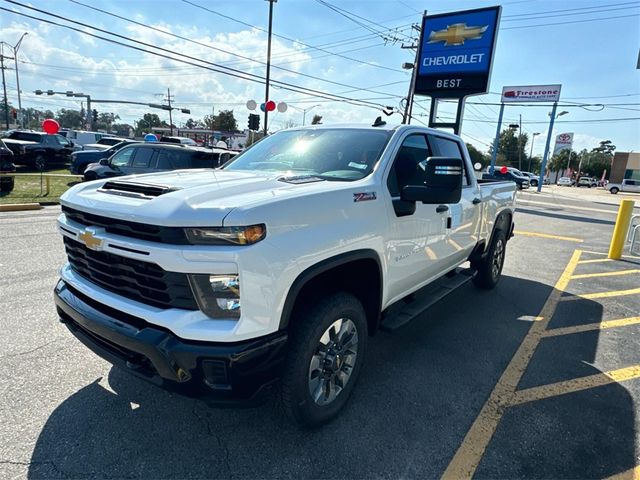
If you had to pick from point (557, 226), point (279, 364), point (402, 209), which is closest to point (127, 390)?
point (279, 364)

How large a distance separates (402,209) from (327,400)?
1.41 metres

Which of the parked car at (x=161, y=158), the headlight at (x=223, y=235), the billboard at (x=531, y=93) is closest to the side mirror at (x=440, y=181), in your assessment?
the headlight at (x=223, y=235)

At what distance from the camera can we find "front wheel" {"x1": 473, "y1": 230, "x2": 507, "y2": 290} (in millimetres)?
5355

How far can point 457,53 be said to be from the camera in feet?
47.7

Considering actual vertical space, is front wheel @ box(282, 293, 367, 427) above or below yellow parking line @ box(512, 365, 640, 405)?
above

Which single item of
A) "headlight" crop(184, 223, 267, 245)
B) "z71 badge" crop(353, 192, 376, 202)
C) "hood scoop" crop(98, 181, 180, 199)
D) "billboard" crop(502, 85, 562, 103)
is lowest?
"headlight" crop(184, 223, 267, 245)

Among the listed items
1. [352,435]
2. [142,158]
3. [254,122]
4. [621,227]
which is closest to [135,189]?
[352,435]

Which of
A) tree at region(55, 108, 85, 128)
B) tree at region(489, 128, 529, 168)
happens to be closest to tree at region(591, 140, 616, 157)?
tree at region(489, 128, 529, 168)

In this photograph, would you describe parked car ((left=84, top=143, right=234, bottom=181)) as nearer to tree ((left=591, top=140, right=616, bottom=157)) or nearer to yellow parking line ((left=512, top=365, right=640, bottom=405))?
yellow parking line ((left=512, top=365, right=640, bottom=405))

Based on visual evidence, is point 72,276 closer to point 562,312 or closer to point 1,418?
point 1,418

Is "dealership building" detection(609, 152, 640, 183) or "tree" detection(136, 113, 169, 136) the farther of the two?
"tree" detection(136, 113, 169, 136)

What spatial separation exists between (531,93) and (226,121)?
213 feet

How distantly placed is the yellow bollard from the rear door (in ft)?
17.5

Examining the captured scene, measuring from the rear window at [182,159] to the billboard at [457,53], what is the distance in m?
9.68
